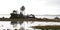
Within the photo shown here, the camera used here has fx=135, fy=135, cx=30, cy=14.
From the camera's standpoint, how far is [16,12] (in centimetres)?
763

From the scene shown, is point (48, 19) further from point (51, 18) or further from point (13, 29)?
point (13, 29)

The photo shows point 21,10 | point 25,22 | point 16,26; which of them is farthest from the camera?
point 21,10

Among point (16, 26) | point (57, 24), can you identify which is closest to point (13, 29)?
point (16, 26)

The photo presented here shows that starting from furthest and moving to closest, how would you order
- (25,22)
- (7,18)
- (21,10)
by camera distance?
(21,10) → (25,22) → (7,18)

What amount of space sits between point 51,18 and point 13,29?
209 cm

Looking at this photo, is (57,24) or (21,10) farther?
(21,10)

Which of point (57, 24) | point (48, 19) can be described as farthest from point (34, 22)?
point (57, 24)

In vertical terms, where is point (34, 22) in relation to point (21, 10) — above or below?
below

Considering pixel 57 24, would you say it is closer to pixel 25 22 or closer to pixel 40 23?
pixel 40 23

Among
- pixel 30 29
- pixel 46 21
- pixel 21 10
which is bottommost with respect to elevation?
pixel 30 29

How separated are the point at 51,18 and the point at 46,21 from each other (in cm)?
29

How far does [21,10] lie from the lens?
7984 millimetres

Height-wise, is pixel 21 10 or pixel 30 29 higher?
pixel 21 10

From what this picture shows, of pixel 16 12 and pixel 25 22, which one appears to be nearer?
pixel 25 22
